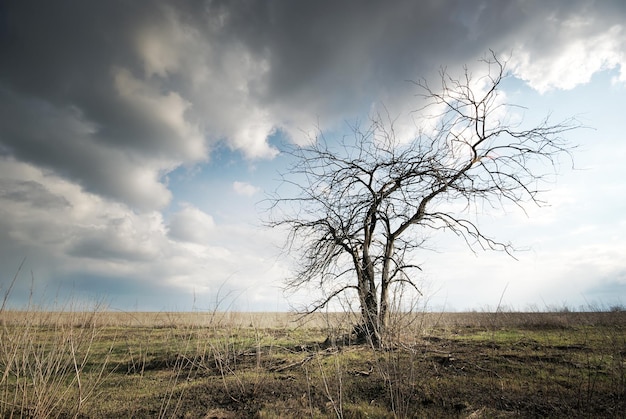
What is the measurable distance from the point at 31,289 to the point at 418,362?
730cm

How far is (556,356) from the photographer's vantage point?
25.5 ft

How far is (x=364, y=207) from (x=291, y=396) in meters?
5.81

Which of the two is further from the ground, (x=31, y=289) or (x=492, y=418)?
(x=31, y=289)

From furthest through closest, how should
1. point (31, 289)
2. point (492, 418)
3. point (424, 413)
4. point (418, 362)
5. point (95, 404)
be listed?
point (418, 362) < point (95, 404) < point (31, 289) < point (424, 413) < point (492, 418)

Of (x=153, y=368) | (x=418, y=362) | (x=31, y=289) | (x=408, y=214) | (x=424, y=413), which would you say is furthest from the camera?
(x=408, y=214)

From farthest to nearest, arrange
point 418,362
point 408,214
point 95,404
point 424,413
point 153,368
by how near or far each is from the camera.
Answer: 1. point 408,214
2. point 153,368
3. point 418,362
4. point 95,404
5. point 424,413

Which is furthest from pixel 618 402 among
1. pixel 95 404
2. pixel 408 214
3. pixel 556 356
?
pixel 95 404

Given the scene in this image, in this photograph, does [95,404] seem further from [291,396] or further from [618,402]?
[618,402]

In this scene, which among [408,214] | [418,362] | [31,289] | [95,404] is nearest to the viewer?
[31,289]

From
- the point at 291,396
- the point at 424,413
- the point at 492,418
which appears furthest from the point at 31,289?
the point at 492,418

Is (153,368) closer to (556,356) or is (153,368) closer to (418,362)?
(418,362)

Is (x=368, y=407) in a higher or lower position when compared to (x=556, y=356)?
lower

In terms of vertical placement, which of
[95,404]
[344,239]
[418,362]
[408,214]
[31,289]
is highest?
[408,214]

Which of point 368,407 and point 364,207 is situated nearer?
point 368,407
